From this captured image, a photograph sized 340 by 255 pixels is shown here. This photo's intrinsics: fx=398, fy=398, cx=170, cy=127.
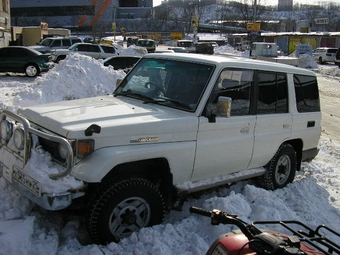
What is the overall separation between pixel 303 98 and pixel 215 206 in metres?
2.70

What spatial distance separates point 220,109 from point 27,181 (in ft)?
7.06

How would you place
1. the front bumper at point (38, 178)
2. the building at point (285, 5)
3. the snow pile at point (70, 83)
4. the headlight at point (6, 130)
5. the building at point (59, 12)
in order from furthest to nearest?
the building at point (285, 5)
the building at point (59, 12)
the snow pile at point (70, 83)
the headlight at point (6, 130)
the front bumper at point (38, 178)

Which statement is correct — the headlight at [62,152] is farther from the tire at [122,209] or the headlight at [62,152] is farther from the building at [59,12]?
the building at [59,12]

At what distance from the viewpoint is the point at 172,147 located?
425 cm

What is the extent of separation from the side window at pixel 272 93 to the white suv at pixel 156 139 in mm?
15

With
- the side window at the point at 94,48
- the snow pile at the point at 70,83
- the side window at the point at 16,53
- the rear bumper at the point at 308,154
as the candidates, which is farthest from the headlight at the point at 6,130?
the side window at the point at 94,48

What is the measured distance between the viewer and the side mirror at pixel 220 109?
440 cm

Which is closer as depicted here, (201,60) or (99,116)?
(99,116)

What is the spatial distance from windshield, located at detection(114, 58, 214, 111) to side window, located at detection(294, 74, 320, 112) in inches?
77.0

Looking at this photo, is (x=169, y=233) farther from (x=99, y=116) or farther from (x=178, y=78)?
(x=178, y=78)

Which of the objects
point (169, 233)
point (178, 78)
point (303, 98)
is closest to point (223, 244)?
point (169, 233)

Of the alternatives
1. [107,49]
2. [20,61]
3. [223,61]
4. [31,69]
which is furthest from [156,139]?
[107,49]

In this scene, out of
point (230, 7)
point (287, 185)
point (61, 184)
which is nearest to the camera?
point (61, 184)

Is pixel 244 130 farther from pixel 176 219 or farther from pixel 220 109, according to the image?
pixel 176 219
